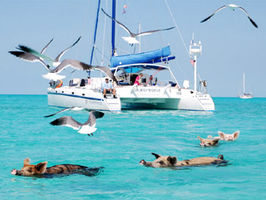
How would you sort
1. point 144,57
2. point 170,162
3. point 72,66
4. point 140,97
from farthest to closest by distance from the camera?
point 144,57 → point 140,97 → point 72,66 → point 170,162

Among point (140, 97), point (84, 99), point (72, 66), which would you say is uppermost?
point (72, 66)

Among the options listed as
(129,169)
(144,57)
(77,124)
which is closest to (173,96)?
(144,57)

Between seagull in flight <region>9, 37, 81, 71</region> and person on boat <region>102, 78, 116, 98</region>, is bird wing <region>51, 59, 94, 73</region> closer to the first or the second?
seagull in flight <region>9, 37, 81, 71</region>

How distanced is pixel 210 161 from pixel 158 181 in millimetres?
1620

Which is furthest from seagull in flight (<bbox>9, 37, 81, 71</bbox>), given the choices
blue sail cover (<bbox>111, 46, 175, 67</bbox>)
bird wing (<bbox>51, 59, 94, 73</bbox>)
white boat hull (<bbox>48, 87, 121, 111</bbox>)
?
blue sail cover (<bbox>111, 46, 175, 67</bbox>)

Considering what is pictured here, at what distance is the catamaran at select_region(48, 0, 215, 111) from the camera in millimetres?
23766

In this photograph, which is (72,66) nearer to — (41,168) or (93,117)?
(93,117)

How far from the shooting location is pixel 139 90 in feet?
78.4

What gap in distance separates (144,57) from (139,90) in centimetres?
283

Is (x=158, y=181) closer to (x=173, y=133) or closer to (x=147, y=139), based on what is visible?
(x=147, y=139)

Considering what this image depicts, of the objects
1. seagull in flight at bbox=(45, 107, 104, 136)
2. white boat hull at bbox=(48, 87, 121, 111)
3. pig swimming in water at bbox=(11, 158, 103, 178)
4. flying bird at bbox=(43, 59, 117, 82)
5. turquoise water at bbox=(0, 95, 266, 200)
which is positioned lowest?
turquoise water at bbox=(0, 95, 266, 200)

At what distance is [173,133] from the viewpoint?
49.4ft

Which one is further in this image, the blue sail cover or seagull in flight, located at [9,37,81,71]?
the blue sail cover

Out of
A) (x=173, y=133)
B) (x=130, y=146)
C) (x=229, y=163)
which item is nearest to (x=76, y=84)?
(x=173, y=133)
